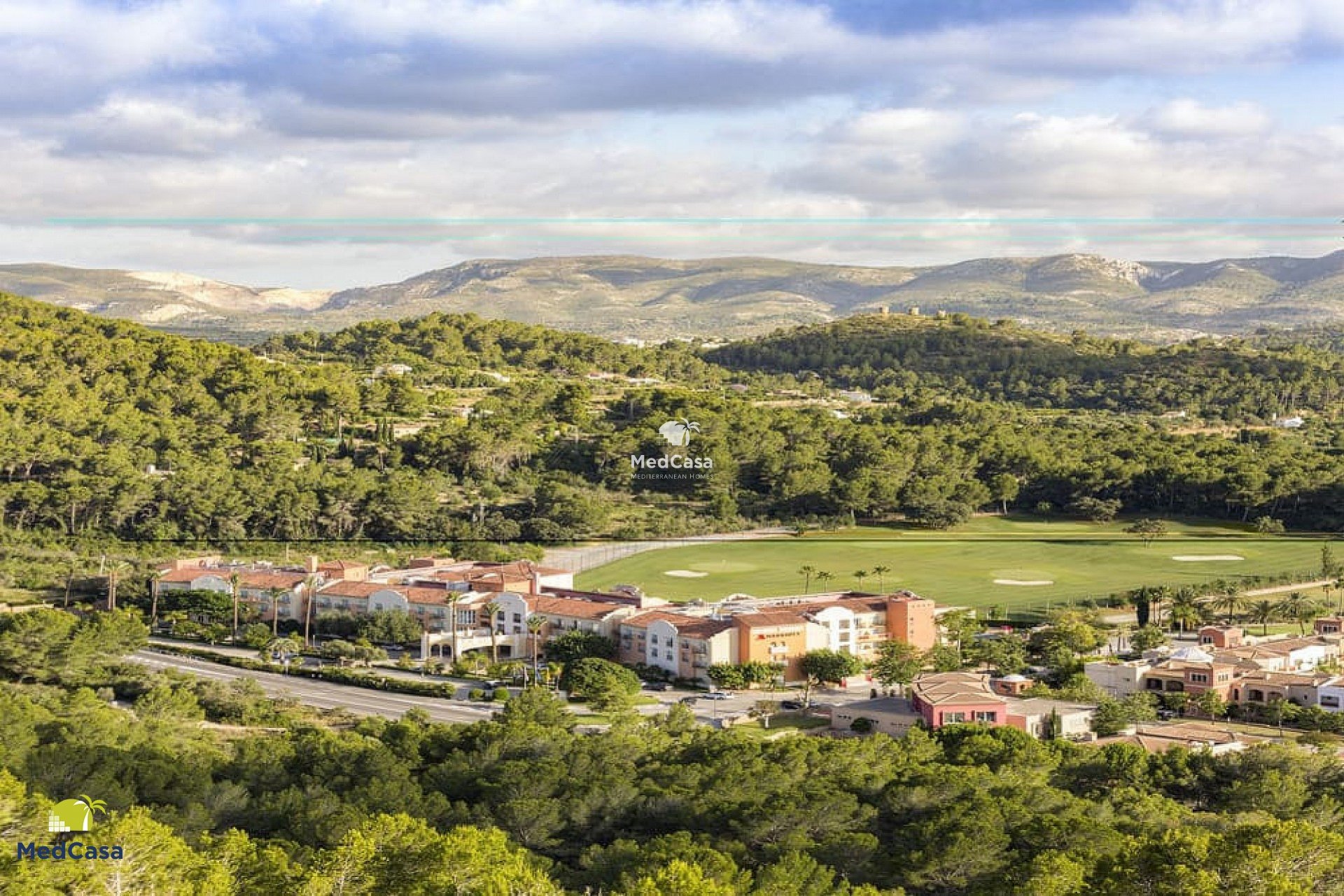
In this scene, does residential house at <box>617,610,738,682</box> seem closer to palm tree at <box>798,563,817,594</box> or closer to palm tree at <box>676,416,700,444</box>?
palm tree at <box>798,563,817,594</box>

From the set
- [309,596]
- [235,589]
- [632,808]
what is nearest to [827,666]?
[309,596]

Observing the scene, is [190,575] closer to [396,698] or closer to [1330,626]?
[396,698]

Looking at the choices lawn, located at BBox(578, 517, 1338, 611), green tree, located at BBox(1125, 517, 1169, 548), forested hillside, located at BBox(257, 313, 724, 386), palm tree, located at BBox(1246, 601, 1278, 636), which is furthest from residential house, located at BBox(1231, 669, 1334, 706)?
forested hillside, located at BBox(257, 313, 724, 386)

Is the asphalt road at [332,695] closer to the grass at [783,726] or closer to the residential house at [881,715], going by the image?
the grass at [783,726]

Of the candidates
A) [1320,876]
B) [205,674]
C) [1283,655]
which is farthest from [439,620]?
[1320,876]

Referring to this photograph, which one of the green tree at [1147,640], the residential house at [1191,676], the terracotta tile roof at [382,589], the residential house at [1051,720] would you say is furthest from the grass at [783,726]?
the terracotta tile roof at [382,589]
